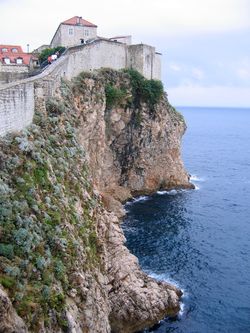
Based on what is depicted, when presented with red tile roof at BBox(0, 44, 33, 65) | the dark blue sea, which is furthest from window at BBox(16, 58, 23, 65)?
the dark blue sea

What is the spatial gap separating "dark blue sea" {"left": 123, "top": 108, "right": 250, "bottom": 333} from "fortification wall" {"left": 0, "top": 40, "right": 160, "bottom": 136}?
63.4 ft

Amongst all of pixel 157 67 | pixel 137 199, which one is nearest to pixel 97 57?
pixel 157 67

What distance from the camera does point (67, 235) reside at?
2794cm

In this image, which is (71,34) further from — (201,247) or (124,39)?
(201,247)

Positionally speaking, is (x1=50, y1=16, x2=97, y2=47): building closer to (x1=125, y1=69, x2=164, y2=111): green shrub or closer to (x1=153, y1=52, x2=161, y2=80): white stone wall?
(x1=125, y1=69, x2=164, y2=111): green shrub

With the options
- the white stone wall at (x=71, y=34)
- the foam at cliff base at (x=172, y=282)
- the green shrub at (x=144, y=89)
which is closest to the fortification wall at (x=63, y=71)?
the green shrub at (x=144, y=89)

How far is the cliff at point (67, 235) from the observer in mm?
22266

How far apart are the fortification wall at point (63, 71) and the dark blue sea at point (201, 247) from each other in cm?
1933

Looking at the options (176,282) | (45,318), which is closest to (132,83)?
(176,282)

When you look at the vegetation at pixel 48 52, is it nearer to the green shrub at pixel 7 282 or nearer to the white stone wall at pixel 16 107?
the white stone wall at pixel 16 107

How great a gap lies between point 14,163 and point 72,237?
5.72 meters

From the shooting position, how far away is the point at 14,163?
26344mm

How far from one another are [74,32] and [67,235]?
46.3 metres

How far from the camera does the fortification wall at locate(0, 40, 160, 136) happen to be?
28516 millimetres
